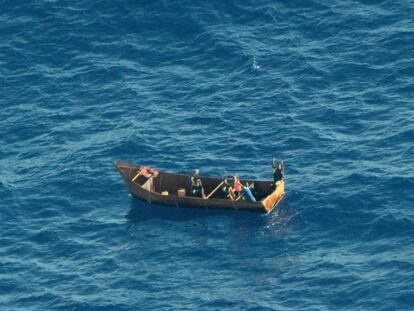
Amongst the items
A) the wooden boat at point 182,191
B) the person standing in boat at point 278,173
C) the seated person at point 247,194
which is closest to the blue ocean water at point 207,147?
the wooden boat at point 182,191

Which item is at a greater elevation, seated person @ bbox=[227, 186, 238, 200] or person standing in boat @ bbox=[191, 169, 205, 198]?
person standing in boat @ bbox=[191, 169, 205, 198]

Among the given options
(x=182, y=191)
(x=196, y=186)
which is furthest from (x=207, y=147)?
(x=182, y=191)

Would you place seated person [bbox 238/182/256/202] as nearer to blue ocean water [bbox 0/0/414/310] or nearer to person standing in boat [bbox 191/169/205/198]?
blue ocean water [bbox 0/0/414/310]

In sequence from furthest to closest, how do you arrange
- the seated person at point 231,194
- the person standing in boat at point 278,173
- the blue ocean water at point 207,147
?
the seated person at point 231,194 < the person standing in boat at point 278,173 < the blue ocean water at point 207,147

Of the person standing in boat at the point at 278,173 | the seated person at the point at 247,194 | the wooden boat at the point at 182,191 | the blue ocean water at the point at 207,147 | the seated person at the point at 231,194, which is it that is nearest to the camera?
the blue ocean water at the point at 207,147

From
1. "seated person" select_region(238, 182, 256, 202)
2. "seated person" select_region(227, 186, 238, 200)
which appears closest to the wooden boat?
"seated person" select_region(238, 182, 256, 202)

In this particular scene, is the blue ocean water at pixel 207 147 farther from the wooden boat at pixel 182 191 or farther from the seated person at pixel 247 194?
the seated person at pixel 247 194
